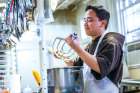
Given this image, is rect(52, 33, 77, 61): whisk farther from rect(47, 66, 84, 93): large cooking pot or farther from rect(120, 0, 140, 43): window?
rect(120, 0, 140, 43): window

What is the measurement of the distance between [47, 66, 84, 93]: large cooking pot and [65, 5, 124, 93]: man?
0.29 feet

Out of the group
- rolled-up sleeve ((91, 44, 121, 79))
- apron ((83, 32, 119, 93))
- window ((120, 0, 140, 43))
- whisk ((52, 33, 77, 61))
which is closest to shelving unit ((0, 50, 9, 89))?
whisk ((52, 33, 77, 61))

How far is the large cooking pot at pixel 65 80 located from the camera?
4.58ft

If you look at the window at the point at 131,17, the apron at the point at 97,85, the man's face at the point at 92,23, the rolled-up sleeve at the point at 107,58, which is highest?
the window at the point at 131,17

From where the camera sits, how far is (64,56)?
208 cm

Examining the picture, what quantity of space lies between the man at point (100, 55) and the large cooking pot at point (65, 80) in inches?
3.4

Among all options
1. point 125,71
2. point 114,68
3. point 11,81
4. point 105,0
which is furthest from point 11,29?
point 114,68

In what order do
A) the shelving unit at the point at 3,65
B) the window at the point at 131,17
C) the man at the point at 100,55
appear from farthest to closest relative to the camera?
the shelving unit at the point at 3,65 < the window at the point at 131,17 < the man at the point at 100,55

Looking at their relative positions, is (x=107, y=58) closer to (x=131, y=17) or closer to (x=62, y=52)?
(x=62, y=52)

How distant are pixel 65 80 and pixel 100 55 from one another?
0.23 meters

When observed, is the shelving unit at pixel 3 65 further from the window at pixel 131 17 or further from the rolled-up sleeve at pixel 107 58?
the rolled-up sleeve at pixel 107 58

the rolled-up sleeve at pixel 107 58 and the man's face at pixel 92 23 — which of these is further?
the man's face at pixel 92 23

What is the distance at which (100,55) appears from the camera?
1.44 m

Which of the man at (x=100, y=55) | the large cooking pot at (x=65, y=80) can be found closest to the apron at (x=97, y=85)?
the man at (x=100, y=55)
